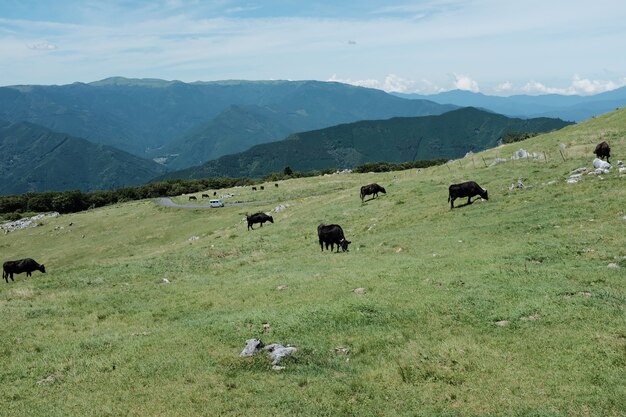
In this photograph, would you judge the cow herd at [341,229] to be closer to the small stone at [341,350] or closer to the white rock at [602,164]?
the white rock at [602,164]

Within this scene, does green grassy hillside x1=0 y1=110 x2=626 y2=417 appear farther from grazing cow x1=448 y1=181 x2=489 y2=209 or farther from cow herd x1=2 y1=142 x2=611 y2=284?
grazing cow x1=448 y1=181 x2=489 y2=209

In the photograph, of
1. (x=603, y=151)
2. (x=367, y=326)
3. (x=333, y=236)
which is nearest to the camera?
(x=367, y=326)

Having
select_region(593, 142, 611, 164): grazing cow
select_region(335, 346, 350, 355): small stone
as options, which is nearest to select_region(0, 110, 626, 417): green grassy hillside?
select_region(335, 346, 350, 355): small stone

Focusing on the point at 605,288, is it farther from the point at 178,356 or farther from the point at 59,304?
the point at 59,304

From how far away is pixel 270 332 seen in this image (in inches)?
593

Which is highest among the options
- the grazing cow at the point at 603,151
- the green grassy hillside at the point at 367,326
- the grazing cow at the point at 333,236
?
the grazing cow at the point at 603,151

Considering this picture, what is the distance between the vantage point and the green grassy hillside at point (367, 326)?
36.0 feet

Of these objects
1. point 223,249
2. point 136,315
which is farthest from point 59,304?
point 223,249

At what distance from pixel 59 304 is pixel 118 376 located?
10.9 metres

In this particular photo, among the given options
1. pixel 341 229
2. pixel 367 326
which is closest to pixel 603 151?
pixel 341 229

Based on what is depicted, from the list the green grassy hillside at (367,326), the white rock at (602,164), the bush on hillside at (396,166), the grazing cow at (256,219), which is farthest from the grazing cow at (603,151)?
the bush on hillside at (396,166)

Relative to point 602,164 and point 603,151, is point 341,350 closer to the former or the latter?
point 602,164

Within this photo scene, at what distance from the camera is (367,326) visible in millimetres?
15070

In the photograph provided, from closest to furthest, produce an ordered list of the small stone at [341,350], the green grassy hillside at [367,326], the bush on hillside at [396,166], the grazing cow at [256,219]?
the green grassy hillside at [367,326] < the small stone at [341,350] < the grazing cow at [256,219] < the bush on hillside at [396,166]
